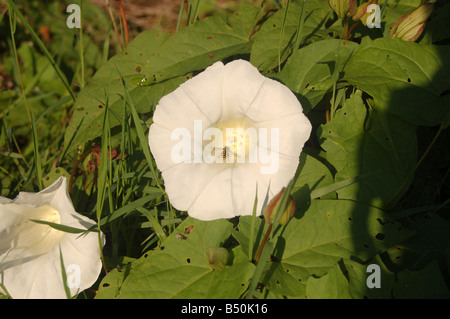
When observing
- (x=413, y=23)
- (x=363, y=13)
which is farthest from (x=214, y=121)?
(x=413, y=23)

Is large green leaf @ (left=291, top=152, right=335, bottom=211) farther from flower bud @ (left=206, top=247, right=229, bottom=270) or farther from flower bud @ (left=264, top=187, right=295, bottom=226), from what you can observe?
flower bud @ (left=206, top=247, right=229, bottom=270)

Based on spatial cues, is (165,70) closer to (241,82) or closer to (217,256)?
(241,82)

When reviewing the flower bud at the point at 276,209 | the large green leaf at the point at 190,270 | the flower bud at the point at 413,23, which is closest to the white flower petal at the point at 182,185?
the large green leaf at the point at 190,270

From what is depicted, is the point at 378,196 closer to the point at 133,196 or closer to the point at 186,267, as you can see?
the point at 186,267
